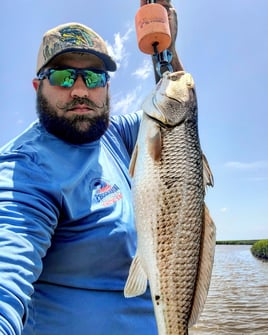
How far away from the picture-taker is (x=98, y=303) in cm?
258

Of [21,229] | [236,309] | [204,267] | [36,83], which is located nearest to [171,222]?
[204,267]

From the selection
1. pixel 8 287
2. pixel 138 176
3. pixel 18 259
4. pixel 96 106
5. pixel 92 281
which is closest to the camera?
pixel 8 287

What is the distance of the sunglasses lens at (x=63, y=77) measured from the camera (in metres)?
3.19

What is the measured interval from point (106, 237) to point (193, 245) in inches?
20.7

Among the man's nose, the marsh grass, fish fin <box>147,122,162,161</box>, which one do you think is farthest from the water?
the marsh grass

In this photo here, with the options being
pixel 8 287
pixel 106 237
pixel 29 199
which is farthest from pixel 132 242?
pixel 8 287

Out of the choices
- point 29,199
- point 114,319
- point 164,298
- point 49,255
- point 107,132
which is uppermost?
point 107,132

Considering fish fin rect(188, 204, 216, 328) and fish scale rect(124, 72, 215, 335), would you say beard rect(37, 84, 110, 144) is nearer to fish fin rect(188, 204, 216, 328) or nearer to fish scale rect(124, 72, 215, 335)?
fish scale rect(124, 72, 215, 335)

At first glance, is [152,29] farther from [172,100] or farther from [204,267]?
[204,267]

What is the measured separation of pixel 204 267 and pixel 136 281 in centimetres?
37

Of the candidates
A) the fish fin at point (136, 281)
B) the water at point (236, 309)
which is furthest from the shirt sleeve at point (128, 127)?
the water at point (236, 309)

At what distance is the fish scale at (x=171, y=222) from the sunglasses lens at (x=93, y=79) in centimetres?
72

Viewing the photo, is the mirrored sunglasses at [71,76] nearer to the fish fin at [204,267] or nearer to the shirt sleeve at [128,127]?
the shirt sleeve at [128,127]

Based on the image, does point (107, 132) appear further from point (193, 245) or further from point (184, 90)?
point (193, 245)
